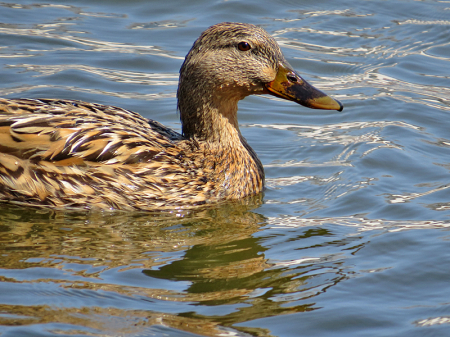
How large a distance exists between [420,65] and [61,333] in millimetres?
8559

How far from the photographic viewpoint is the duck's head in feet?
25.4

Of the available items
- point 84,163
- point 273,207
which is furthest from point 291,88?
point 84,163

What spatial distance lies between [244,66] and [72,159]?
6.55ft

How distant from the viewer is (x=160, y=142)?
7824 mm

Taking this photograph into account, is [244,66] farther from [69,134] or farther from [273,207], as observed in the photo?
[69,134]

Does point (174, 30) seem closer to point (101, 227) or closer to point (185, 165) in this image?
point (185, 165)

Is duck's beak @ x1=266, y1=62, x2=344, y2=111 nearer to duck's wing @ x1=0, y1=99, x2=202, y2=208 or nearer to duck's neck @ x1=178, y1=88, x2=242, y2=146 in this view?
duck's neck @ x1=178, y1=88, x2=242, y2=146

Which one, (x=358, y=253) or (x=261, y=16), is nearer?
(x=358, y=253)

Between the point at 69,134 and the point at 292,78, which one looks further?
Result: the point at 292,78

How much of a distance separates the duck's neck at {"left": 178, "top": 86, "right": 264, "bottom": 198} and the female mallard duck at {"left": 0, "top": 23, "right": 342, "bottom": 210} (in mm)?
11

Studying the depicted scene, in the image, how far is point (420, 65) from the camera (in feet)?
39.5

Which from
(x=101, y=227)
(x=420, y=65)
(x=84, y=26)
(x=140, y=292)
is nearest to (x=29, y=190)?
(x=101, y=227)

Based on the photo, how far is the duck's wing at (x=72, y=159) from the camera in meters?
7.28

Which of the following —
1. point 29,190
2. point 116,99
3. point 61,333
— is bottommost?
point 61,333
